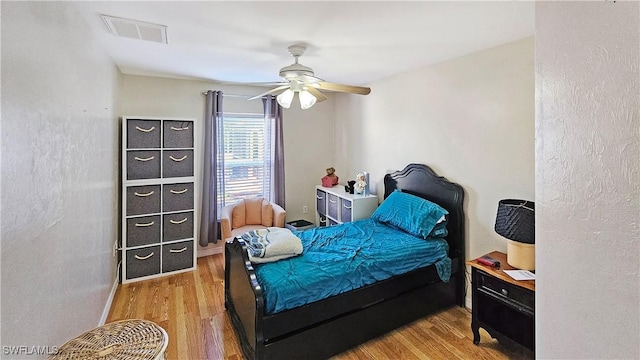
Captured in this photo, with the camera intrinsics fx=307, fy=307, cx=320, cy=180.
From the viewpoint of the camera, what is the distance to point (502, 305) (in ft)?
7.39

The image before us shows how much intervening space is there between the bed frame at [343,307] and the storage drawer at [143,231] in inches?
48.0

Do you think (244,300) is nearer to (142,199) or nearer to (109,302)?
(109,302)

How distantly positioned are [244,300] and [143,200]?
6.50ft

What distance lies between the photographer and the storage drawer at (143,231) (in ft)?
11.2

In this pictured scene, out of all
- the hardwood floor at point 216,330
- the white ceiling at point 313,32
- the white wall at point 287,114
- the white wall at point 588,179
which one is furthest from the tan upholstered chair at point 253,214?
the white wall at point 588,179

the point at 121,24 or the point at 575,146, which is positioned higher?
the point at 121,24

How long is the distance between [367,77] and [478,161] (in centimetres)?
175

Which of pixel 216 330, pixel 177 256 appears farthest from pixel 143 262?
pixel 216 330

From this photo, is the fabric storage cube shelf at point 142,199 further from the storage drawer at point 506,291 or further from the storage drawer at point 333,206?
the storage drawer at point 506,291

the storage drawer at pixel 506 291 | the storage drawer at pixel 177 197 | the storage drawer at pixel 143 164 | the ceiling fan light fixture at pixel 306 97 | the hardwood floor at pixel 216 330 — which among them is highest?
the ceiling fan light fixture at pixel 306 97

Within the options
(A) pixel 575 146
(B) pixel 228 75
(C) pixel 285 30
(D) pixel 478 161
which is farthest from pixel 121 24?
(D) pixel 478 161

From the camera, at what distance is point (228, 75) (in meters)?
3.73

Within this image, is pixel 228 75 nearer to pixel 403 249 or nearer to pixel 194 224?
pixel 194 224

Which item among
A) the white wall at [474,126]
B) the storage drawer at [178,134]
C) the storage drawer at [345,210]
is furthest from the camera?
the storage drawer at [345,210]
